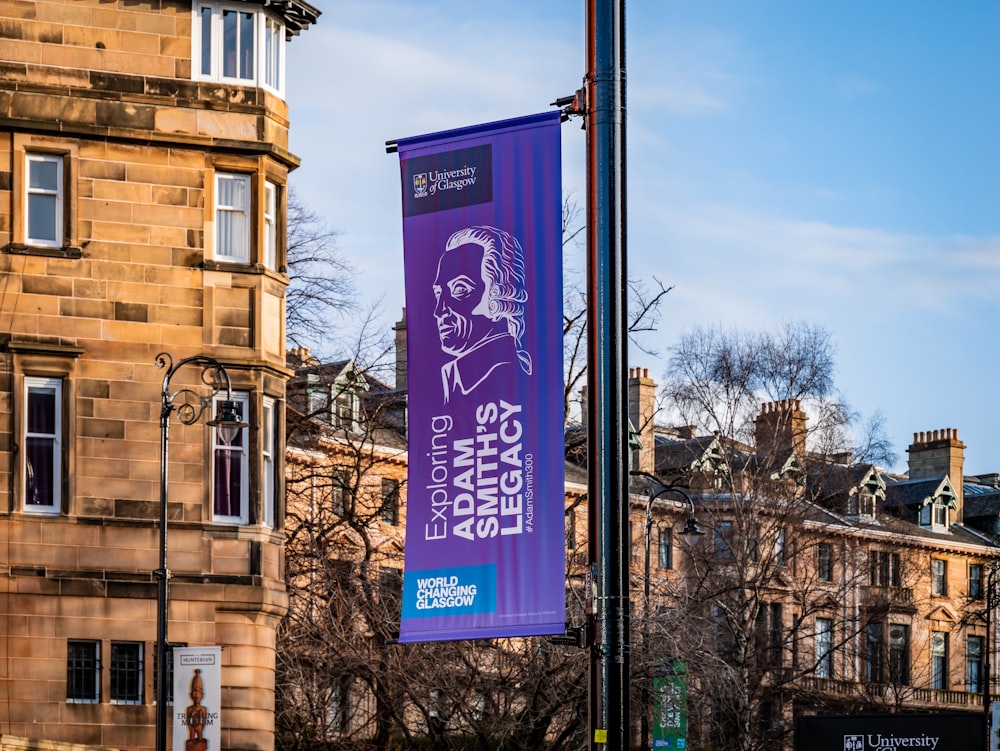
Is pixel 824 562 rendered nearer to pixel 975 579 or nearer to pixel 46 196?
pixel 975 579

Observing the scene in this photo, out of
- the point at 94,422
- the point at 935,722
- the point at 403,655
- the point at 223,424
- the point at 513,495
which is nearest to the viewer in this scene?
the point at 513,495

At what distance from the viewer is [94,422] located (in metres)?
30.0

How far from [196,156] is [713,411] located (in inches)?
1269

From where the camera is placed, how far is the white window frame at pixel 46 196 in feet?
99.4

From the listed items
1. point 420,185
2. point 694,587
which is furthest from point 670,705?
point 694,587

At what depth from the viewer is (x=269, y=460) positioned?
103 ft

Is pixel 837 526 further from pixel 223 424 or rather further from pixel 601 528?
pixel 601 528

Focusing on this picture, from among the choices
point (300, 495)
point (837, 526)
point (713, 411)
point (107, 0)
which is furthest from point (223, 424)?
point (837, 526)

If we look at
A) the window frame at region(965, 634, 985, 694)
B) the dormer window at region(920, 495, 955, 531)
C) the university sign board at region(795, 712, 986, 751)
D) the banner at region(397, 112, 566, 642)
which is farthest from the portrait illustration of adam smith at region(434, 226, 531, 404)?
the dormer window at region(920, 495, 955, 531)

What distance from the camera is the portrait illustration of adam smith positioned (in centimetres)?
1575

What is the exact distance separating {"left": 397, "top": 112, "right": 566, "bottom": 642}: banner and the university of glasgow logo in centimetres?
5

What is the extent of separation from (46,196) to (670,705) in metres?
13.2

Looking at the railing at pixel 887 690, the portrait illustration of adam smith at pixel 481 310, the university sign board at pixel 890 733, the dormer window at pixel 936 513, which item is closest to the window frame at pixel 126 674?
the university sign board at pixel 890 733

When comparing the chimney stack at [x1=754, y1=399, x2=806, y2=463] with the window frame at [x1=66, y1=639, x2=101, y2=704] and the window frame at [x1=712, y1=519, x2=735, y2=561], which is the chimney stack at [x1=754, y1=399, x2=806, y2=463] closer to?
the window frame at [x1=712, y1=519, x2=735, y2=561]
